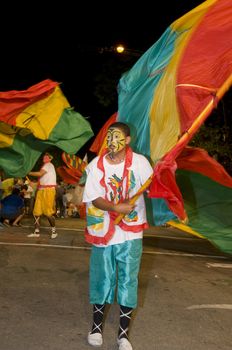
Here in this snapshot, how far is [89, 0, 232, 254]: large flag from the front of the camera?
4582 mm

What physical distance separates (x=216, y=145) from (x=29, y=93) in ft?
45.4

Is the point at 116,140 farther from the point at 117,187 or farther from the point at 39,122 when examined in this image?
the point at 39,122

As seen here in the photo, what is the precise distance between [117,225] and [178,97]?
1.31 metres

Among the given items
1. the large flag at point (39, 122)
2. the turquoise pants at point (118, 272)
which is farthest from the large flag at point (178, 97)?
the large flag at point (39, 122)

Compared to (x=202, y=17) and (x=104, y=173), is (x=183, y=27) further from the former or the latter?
(x=104, y=173)

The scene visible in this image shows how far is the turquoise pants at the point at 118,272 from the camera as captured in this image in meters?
4.65

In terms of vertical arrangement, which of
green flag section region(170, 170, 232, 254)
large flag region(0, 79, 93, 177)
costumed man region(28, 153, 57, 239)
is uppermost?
large flag region(0, 79, 93, 177)

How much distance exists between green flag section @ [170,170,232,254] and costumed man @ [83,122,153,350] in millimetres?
2392

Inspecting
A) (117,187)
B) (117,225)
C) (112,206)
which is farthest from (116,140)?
(117,225)

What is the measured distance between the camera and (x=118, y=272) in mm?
4730

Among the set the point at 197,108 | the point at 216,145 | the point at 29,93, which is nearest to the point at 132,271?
the point at 197,108

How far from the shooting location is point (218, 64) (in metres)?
5.16

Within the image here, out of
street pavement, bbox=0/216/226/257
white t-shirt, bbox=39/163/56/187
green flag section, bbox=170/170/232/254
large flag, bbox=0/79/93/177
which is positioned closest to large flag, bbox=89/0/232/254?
green flag section, bbox=170/170/232/254

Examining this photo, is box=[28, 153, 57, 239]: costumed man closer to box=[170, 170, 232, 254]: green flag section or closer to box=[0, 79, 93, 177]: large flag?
box=[0, 79, 93, 177]: large flag
